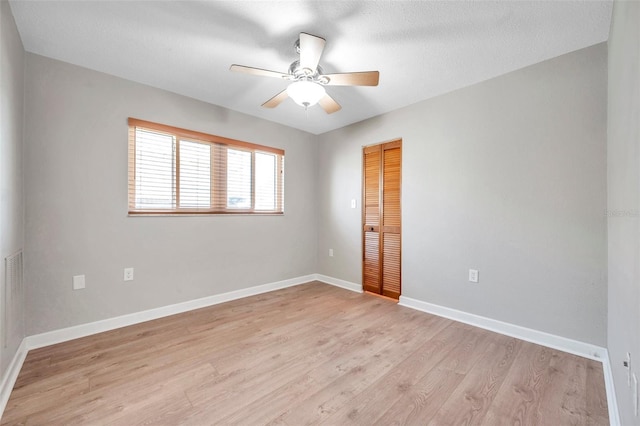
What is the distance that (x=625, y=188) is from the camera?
51.8 inches

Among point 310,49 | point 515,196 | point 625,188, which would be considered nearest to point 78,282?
point 310,49

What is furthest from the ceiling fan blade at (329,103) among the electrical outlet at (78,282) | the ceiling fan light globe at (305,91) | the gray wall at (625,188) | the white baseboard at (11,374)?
the white baseboard at (11,374)

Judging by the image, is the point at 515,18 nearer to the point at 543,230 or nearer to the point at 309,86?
the point at 309,86

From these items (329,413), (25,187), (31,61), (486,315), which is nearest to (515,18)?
(486,315)

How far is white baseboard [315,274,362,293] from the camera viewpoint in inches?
150

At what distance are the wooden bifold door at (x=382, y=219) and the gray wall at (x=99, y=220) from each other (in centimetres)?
176

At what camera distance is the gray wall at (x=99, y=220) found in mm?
2205

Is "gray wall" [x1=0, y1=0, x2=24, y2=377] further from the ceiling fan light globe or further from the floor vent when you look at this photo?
the ceiling fan light globe

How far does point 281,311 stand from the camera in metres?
3.00

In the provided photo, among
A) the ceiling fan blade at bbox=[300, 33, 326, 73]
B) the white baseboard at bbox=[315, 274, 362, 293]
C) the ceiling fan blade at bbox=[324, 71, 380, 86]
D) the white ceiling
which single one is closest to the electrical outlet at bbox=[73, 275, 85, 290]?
the white ceiling

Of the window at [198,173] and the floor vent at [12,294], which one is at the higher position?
the window at [198,173]

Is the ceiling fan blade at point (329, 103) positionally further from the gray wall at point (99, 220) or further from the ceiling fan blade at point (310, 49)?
the gray wall at point (99, 220)

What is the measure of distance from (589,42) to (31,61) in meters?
4.39

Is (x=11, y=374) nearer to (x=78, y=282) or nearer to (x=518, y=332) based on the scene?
(x=78, y=282)
